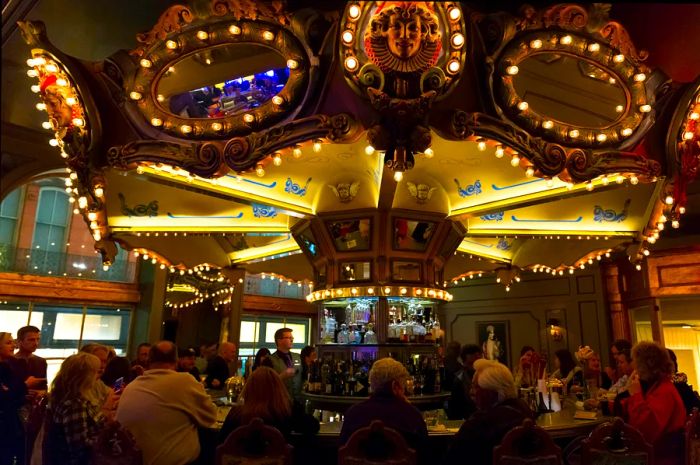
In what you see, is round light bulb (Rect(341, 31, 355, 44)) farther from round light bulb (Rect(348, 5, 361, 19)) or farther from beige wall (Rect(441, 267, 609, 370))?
beige wall (Rect(441, 267, 609, 370))

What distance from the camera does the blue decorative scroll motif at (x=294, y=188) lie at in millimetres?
5621

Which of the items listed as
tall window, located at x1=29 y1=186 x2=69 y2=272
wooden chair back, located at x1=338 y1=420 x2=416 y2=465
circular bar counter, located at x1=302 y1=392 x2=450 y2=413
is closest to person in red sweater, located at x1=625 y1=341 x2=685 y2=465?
wooden chair back, located at x1=338 y1=420 x2=416 y2=465

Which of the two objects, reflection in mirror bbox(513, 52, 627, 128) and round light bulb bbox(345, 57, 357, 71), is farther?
reflection in mirror bbox(513, 52, 627, 128)

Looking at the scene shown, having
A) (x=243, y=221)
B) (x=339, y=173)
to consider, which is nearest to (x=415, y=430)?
(x=339, y=173)

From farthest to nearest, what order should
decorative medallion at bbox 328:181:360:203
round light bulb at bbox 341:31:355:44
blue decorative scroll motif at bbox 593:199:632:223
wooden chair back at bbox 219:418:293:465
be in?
blue decorative scroll motif at bbox 593:199:632:223 → decorative medallion at bbox 328:181:360:203 → round light bulb at bbox 341:31:355:44 → wooden chair back at bbox 219:418:293:465

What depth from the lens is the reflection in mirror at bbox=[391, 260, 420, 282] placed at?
235 inches

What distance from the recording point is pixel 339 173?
18.2 feet

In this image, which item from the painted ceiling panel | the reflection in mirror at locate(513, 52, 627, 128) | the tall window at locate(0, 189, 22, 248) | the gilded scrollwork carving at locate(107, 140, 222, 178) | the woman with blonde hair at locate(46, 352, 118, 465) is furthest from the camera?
the tall window at locate(0, 189, 22, 248)

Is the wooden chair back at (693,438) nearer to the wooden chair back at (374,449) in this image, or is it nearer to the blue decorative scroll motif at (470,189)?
the wooden chair back at (374,449)

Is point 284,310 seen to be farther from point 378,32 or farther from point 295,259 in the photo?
point 378,32

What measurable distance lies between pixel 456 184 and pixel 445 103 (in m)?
2.30

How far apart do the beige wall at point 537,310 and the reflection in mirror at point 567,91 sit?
518 centimetres

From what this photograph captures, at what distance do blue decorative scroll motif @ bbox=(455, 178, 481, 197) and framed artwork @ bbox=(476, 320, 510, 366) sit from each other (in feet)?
22.2

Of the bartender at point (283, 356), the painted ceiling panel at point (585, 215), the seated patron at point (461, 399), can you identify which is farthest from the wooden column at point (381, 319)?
the painted ceiling panel at point (585, 215)
